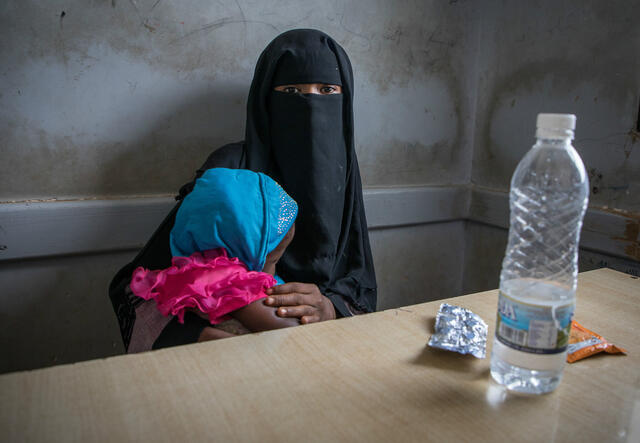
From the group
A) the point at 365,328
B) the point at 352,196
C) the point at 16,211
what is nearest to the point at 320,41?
the point at 352,196

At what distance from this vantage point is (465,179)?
2.59m

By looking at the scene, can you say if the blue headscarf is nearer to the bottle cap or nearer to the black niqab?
the black niqab

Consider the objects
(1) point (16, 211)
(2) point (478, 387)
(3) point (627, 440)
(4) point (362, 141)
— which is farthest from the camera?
(4) point (362, 141)

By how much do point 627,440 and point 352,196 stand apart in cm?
125

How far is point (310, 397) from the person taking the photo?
2.07ft

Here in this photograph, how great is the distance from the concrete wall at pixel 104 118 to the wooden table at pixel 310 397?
109 cm

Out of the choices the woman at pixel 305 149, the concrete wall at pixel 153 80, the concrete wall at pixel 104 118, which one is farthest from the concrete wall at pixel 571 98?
the woman at pixel 305 149

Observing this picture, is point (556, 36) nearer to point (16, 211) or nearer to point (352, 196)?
point (352, 196)

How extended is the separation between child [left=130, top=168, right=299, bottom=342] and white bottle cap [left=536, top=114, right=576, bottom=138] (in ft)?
2.10

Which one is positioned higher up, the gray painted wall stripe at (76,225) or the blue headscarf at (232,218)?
the blue headscarf at (232,218)

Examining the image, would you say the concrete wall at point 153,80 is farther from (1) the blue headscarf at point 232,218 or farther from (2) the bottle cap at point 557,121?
(2) the bottle cap at point 557,121

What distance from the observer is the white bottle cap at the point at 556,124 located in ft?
2.06

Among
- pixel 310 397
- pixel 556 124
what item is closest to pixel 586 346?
pixel 556 124

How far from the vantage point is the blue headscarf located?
1.02 metres
